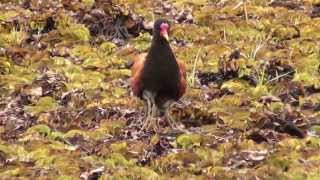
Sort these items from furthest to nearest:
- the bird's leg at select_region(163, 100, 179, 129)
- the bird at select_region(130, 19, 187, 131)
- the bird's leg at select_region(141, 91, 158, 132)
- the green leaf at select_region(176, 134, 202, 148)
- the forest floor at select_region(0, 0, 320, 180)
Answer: the bird's leg at select_region(163, 100, 179, 129)
the bird's leg at select_region(141, 91, 158, 132)
the bird at select_region(130, 19, 187, 131)
the green leaf at select_region(176, 134, 202, 148)
the forest floor at select_region(0, 0, 320, 180)

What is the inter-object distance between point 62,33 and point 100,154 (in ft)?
16.2

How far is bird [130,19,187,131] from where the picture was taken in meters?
9.05

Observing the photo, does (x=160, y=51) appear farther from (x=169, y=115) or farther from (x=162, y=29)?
(x=169, y=115)

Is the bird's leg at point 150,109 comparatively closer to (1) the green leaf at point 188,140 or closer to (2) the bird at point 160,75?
(2) the bird at point 160,75

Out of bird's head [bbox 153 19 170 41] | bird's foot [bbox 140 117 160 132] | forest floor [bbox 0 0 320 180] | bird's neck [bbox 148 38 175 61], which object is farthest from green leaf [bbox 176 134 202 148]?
bird's head [bbox 153 19 170 41]

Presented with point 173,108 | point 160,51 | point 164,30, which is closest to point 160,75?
point 160,51

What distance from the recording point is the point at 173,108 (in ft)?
32.8

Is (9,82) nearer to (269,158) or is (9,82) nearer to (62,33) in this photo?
(62,33)

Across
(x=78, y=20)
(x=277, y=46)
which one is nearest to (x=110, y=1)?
(x=78, y=20)

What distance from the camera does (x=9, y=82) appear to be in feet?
35.8

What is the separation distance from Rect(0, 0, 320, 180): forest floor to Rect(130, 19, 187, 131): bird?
419 millimetres

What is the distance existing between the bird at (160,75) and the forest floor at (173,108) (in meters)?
0.42

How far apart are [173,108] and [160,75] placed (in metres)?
1.05

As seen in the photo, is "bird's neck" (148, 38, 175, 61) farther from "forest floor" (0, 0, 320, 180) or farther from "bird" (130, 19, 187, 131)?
"forest floor" (0, 0, 320, 180)
